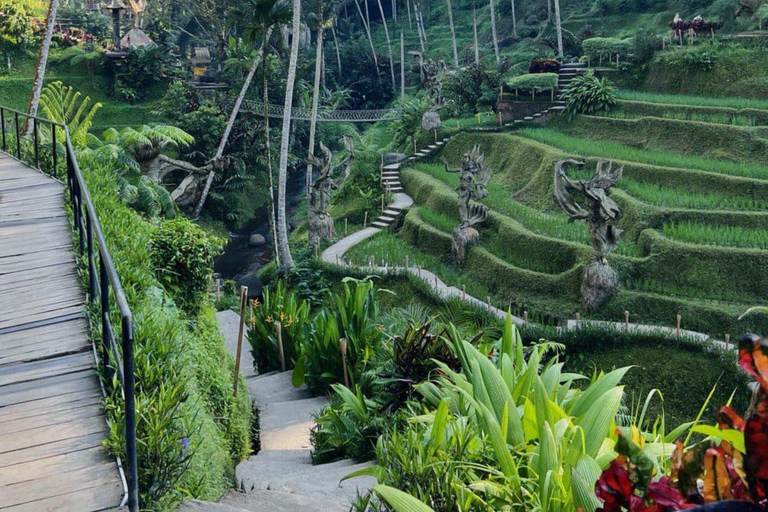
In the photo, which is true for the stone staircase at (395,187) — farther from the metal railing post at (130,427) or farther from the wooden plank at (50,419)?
the metal railing post at (130,427)

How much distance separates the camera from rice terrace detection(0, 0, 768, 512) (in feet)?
12.6

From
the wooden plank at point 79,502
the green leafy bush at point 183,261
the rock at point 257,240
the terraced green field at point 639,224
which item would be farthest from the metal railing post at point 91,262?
the rock at point 257,240

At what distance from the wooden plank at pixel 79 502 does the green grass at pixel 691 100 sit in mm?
20209

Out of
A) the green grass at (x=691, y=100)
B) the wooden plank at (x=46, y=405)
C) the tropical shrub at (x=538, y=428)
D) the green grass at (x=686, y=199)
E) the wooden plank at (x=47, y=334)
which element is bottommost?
the green grass at (x=686, y=199)

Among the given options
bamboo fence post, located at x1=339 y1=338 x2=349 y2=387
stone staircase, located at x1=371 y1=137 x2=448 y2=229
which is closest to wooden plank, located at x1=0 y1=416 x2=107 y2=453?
bamboo fence post, located at x1=339 y1=338 x2=349 y2=387

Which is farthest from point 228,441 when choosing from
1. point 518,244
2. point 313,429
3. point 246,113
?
point 246,113

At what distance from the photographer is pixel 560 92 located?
1049 inches

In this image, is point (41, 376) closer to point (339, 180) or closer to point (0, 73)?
point (339, 180)

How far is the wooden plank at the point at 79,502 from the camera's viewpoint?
10.7 ft

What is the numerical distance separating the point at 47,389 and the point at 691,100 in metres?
20.8

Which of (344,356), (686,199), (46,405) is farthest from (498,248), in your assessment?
(46,405)

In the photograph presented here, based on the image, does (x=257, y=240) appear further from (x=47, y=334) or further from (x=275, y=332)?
(x=47, y=334)

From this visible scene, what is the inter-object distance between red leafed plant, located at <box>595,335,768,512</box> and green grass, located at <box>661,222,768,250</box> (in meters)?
13.8

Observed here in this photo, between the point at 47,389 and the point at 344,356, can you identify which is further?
the point at 344,356
